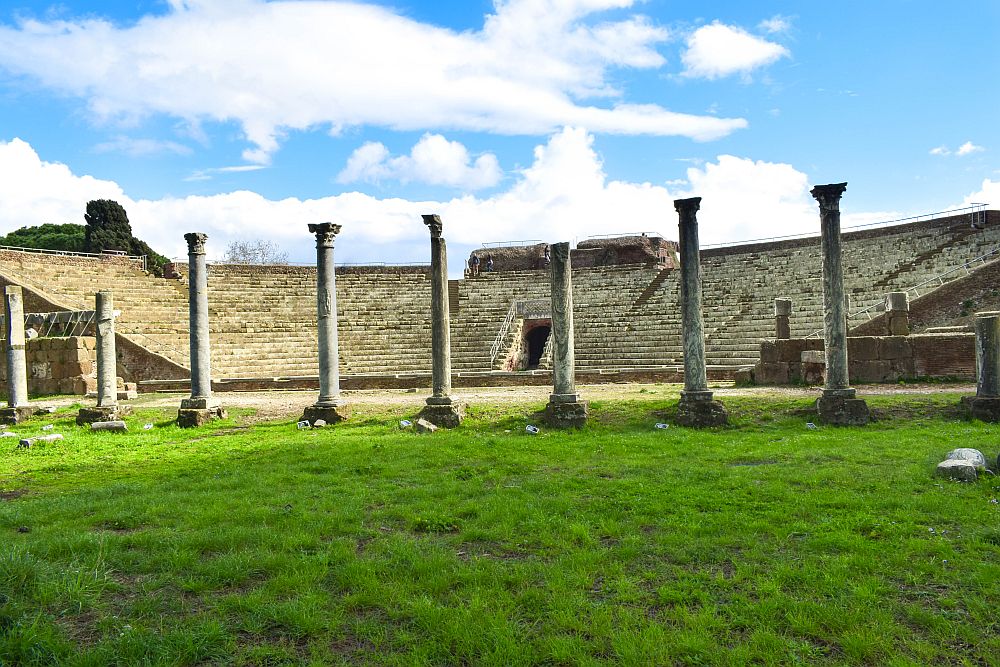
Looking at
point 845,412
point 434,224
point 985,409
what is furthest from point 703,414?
point 434,224

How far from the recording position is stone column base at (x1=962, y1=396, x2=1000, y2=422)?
35.4 feet

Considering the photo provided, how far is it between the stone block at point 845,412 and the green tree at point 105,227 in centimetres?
4314

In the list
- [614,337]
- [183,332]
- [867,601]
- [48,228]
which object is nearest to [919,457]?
[867,601]

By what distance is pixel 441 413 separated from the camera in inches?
487

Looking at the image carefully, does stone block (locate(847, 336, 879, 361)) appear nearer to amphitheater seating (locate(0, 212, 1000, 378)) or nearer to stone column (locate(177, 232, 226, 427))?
amphitheater seating (locate(0, 212, 1000, 378))

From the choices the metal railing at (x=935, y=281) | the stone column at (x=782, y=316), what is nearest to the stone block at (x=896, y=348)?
the stone column at (x=782, y=316)

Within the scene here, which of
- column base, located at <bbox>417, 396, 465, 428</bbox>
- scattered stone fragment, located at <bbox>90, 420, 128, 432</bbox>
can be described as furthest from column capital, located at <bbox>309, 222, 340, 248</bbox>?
scattered stone fragment, located at <bbox>90, 420, 128, 432</bbox>

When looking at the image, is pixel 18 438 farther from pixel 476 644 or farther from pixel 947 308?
pixel 947 308

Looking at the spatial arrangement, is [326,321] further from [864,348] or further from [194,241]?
[864,348]

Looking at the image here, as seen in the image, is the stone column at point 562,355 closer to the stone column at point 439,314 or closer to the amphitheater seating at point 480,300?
the stone column at point 439,314

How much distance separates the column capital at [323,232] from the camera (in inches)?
534

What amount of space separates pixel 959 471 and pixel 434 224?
964 cm

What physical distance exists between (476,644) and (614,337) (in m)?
22.5

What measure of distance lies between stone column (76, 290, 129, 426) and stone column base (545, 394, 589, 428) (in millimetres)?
9133
